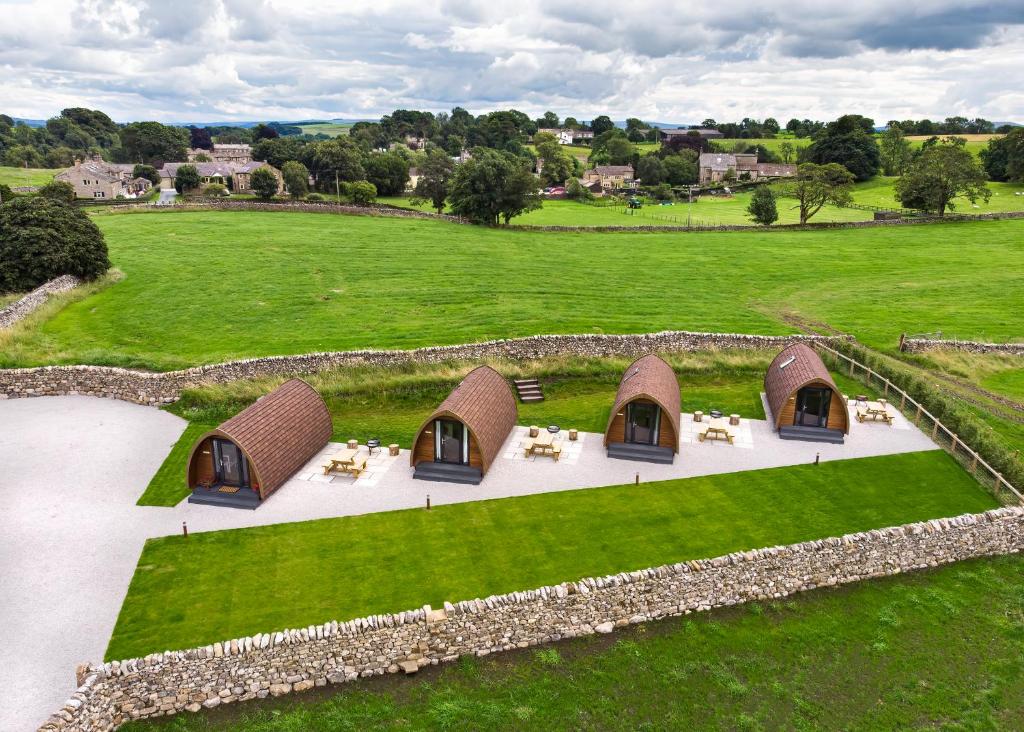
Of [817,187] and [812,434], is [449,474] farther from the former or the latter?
[817,187]

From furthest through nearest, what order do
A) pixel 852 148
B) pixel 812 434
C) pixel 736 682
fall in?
pixel 852 148 → pixel 812 434 → pixel 736 682

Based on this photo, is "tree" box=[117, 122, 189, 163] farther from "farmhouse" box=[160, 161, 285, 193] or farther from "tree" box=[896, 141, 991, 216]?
"tree" box=[896, 141, 991, 216]

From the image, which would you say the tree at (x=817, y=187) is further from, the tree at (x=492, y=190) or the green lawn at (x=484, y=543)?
the green lawn at (x=484, y=543)

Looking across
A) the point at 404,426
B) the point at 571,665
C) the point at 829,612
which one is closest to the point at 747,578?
the point at 829,612

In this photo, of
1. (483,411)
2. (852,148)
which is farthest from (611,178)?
(483,411)

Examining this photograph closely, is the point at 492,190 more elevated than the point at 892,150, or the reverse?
the point at 892,150
